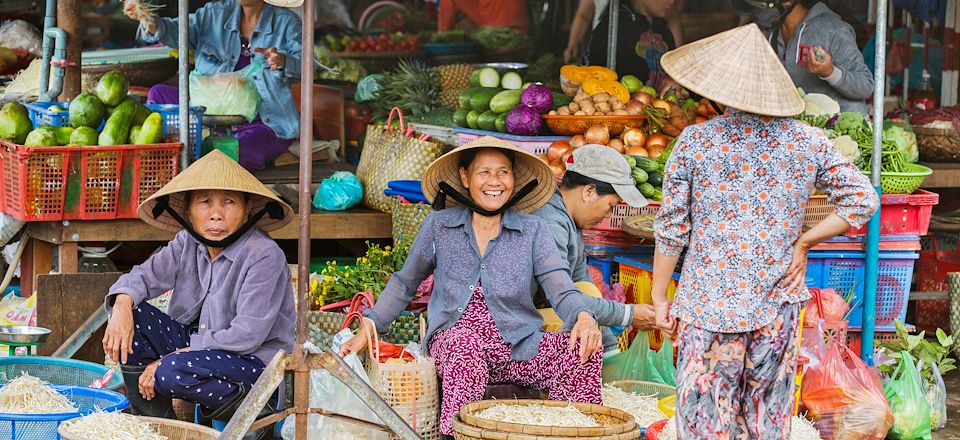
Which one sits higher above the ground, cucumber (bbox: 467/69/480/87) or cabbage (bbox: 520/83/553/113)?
cucumber (bbox: 467/69/480/87)

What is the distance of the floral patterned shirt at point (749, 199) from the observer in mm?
3842

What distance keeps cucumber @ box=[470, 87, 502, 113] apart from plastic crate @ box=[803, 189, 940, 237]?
1.99 metres

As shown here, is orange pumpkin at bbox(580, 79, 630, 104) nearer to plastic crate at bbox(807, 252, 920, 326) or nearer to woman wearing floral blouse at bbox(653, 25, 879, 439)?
plastic crate at bbox(807, 252, 920, 326)

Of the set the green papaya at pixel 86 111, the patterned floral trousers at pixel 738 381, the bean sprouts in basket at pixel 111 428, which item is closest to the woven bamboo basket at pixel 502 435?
the patterned floral trousers at pixel 738 381

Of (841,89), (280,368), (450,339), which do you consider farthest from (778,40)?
(280,368)

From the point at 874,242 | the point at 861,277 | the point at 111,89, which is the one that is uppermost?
the point at 111,89

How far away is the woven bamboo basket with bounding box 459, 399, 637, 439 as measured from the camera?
4.09 metres

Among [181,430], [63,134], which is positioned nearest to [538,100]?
[63,134]

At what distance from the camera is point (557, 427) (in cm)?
409

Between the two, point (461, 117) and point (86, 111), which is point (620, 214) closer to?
point (461, 117)

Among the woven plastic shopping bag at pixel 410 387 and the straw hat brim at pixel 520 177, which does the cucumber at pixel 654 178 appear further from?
the woven plastic shopping bag at pixel 410 387

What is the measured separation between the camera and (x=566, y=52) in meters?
10.5

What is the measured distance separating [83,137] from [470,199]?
7.32 feet

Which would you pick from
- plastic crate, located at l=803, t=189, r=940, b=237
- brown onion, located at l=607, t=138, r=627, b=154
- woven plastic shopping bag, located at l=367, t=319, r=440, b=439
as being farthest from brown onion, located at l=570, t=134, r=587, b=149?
woven plastic shopping bag, located at l=367, t=319, r=440, b=439
